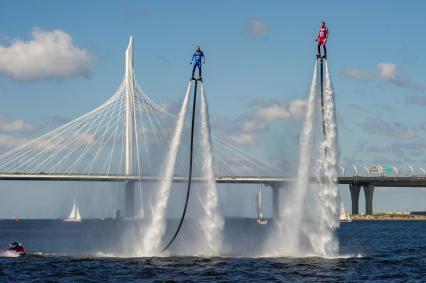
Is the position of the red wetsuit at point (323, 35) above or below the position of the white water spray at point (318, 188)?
above

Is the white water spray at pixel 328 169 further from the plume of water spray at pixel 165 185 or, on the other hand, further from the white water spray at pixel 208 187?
the plume of water spray at pixel 165 185

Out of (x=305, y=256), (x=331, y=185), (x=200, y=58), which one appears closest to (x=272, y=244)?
(x=305, y=256)

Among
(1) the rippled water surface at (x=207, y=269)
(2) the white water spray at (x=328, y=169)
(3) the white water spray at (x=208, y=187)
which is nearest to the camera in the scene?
(1) the rippled water surface at (x=207, y=269)

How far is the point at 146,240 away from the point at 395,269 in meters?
20.3

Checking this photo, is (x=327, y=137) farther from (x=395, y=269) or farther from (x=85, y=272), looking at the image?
(x=85, y=272)

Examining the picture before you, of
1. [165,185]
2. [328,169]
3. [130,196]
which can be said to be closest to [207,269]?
[165,185]

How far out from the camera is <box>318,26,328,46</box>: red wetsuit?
57600mm

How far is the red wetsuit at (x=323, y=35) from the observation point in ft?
189

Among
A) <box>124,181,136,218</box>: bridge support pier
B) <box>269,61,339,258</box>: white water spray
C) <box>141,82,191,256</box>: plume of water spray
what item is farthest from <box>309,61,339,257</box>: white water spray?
<box>124,181,136,218</box>: bridge support pier

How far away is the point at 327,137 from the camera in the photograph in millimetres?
61438

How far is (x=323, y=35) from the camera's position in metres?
57.9

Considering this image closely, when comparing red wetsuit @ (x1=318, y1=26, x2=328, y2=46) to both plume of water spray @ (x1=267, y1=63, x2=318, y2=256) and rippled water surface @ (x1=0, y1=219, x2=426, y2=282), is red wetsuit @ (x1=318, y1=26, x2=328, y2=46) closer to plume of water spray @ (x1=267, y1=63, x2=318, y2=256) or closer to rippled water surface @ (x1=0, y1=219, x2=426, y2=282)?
plume of water spray @ (x1=267, y1=63, x2=318, y2=256)

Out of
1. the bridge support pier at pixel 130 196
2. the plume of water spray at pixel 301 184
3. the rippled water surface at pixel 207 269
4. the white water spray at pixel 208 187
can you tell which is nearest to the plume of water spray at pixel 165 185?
the white water spray at pixel 208 187

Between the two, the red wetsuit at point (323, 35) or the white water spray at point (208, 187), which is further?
the white water spray at point (208, 187)
